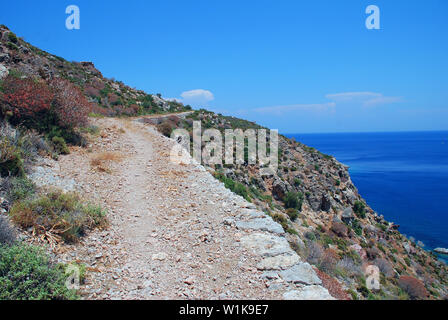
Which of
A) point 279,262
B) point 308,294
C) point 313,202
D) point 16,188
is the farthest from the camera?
point 313,202

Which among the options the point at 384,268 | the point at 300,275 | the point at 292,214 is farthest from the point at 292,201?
the point at 300,275

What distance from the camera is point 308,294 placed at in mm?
3949

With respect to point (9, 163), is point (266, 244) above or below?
below

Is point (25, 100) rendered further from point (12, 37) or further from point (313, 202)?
point (313, 202)

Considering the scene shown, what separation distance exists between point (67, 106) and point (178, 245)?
847 centimetres

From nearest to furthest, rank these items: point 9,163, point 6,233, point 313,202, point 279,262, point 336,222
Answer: point 6,233
point 279,262
point 9,163
point 336,222
point 313,202

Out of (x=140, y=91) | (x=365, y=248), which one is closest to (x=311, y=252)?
(x=365, y=248)

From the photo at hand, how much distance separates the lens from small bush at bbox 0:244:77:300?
341cm

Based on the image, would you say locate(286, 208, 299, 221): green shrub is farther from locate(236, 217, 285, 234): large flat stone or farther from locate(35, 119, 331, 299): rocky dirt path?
locate(236, 217, 285, 234): large flat stone

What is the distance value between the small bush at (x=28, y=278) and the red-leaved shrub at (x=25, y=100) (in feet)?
23.2

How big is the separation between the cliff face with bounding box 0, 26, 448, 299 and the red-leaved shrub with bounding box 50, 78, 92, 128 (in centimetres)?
298

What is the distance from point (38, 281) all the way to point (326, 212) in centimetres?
2521

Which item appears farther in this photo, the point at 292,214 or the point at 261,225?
the point at 292,214

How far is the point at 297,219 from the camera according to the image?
19.8m
